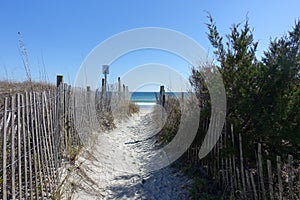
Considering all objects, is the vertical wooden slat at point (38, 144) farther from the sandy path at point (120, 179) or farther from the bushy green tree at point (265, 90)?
the bushy green tree at point (265, 90)

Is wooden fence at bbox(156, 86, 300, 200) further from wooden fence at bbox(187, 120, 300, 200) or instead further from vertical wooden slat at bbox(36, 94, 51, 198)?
vertical wooden slat at bbox(36, 94, 51, 198)

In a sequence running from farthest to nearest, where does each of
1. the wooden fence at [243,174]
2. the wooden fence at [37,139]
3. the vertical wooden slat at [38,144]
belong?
the vertical wooden slat at [38,144] → the wooden fence at [243,174] → the wooden fence at [37,139]

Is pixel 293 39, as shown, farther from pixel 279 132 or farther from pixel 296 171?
pixel 296 171

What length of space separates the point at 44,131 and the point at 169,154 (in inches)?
119

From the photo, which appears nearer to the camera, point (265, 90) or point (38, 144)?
point (38, 144)

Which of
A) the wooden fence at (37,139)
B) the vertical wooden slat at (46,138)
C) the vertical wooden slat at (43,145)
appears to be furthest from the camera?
the vertical wooden slat at (46,138)

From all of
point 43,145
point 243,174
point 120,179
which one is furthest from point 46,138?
point 243,174

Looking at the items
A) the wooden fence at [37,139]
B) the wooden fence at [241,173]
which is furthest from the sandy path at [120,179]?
the wooden fence at [241,173]

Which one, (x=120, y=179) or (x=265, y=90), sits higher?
(x=265, y=90)

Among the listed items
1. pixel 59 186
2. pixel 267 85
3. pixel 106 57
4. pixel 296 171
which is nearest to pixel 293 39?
pixel 267 85

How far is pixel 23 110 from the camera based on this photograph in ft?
7.59

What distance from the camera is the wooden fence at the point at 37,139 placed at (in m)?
2.10

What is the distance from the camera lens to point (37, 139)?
2701mm

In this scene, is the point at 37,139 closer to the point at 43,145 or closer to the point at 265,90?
the point at 43,145
